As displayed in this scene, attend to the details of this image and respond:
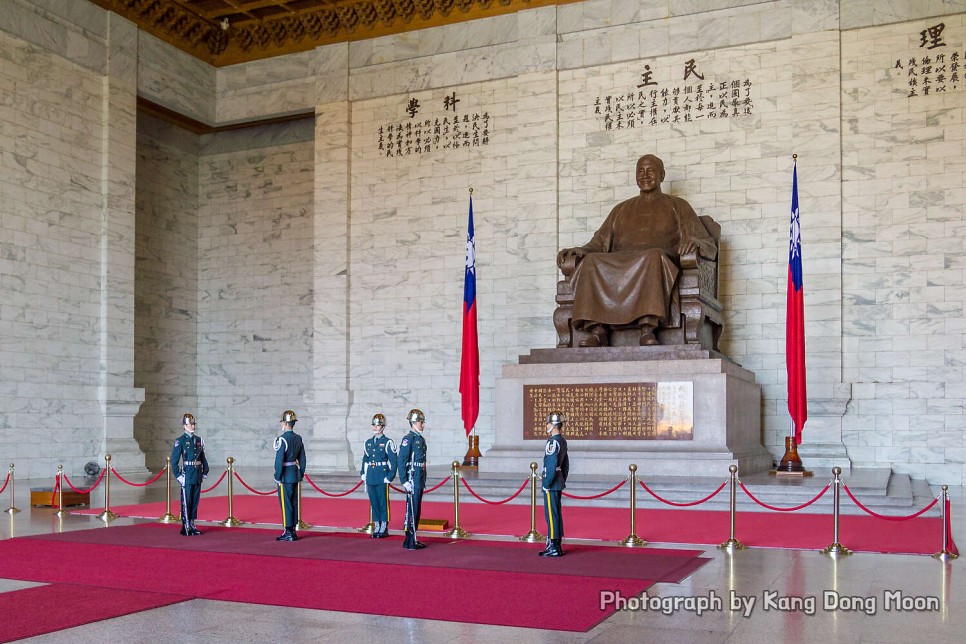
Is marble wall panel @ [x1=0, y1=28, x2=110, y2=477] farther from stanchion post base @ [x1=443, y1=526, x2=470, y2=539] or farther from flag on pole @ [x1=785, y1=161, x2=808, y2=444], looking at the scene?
flag on pole @ [x1=785, y1=161, x2=808, y2=444]

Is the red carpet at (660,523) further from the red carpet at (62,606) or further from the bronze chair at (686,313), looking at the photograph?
the red carpet at (62,606)

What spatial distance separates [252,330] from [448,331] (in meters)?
3.42

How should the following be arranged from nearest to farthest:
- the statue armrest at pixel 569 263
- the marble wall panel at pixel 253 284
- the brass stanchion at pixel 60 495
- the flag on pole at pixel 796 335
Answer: the brass stanchion at pixel 60 495 < the flag on pole at pixel 796 335 < the statue armrest at pixel 569 263 < the marble wall panel at pixel 253 284

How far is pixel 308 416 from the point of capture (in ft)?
42.5

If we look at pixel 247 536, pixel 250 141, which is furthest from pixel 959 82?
pixel 250 141

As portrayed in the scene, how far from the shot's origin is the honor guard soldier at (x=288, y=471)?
601 cm

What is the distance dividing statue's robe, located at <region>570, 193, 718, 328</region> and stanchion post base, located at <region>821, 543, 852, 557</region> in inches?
139

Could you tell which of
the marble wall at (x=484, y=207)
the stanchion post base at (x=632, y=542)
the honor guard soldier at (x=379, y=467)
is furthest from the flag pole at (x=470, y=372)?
the stanchion post base at (x=632, y=542)

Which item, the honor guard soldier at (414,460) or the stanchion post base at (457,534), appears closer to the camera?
the honor guard soldier at (414,460)

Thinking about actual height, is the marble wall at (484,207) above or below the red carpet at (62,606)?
above

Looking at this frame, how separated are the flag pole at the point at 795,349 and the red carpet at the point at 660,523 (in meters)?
1.76

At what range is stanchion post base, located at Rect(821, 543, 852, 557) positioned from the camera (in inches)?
210

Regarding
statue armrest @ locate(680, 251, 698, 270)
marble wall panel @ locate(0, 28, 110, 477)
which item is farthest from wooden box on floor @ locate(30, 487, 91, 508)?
statue armrest @ locate(680, 251, 698, 270)

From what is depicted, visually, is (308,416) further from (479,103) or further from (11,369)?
(479,103)
